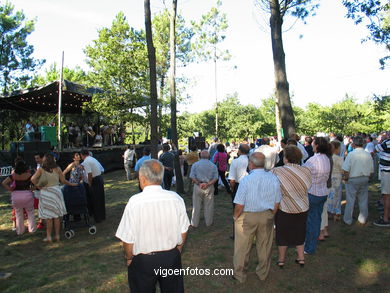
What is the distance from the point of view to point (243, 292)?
3893 millimetres

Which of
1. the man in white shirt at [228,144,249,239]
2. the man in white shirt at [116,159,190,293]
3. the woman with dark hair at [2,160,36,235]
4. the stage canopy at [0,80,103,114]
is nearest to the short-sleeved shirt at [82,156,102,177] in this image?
the woman with dark hair at [2,160,36,235]

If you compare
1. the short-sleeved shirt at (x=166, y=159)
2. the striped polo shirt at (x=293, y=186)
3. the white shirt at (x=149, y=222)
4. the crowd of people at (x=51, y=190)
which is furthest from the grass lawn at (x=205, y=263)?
the short-sleeved shirt at (x=166, y=159)

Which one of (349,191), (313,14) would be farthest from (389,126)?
(349,191)

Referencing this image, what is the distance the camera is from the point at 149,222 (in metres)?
2.38

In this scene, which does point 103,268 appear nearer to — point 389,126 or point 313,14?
point 313,14

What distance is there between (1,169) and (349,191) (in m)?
12.8

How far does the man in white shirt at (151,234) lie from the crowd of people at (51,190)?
4.07 meters

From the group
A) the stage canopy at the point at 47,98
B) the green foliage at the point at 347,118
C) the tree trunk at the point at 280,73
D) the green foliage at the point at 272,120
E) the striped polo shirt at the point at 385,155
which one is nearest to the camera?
the striped polo shirt at the point at 385,155

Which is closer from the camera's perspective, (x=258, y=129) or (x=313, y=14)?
(x=313, y=14)

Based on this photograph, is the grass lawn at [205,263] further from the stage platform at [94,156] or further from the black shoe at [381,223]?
the stage platform at [94,156]

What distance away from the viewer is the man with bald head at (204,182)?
6535 millimetres

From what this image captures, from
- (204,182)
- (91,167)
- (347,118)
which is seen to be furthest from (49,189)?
(347,118)

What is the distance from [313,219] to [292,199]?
88cm

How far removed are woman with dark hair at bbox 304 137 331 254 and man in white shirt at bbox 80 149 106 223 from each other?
14.6ft
